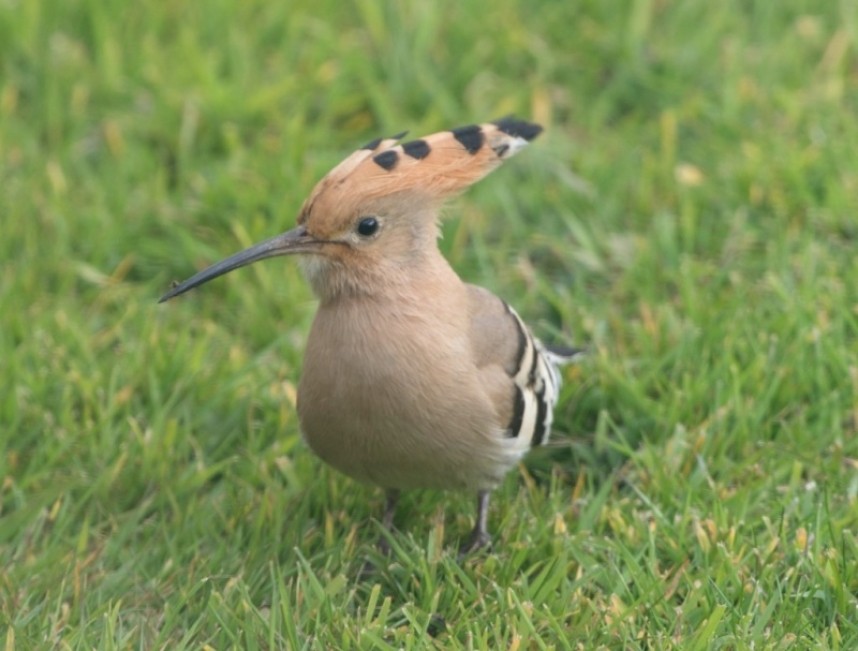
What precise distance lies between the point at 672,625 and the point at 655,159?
1.74 m

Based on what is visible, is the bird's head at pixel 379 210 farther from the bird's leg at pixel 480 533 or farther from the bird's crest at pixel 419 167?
the bird's leg at pixel 480 533

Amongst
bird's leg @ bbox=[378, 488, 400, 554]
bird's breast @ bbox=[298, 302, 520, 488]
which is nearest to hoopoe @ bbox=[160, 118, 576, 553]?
bird's breast @ bbox=[298, 302, 520, 488]

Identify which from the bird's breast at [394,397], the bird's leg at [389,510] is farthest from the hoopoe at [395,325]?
the bird's leg at [389,510]

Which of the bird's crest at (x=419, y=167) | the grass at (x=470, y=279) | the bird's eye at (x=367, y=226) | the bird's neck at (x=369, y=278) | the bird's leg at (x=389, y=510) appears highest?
the bird's crest at (x=419, y=167)

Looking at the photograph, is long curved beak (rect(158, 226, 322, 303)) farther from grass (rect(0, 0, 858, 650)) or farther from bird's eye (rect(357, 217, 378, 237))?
grass (rect(0, 0, 858, 650))

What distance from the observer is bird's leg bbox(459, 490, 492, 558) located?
2.89 meters

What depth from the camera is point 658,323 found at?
11.2ft

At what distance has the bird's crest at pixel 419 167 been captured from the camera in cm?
266

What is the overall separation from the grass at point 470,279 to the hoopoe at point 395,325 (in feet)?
0.69

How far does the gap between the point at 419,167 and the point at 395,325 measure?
0.96 ft

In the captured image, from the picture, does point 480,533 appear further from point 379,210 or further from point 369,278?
point 379,210

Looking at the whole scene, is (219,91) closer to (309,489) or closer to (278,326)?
(278,326)

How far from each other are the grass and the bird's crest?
2.16 ft

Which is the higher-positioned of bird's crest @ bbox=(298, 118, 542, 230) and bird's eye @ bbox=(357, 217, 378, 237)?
bird's crest @ bbox=(298, 118, 542, 230)
